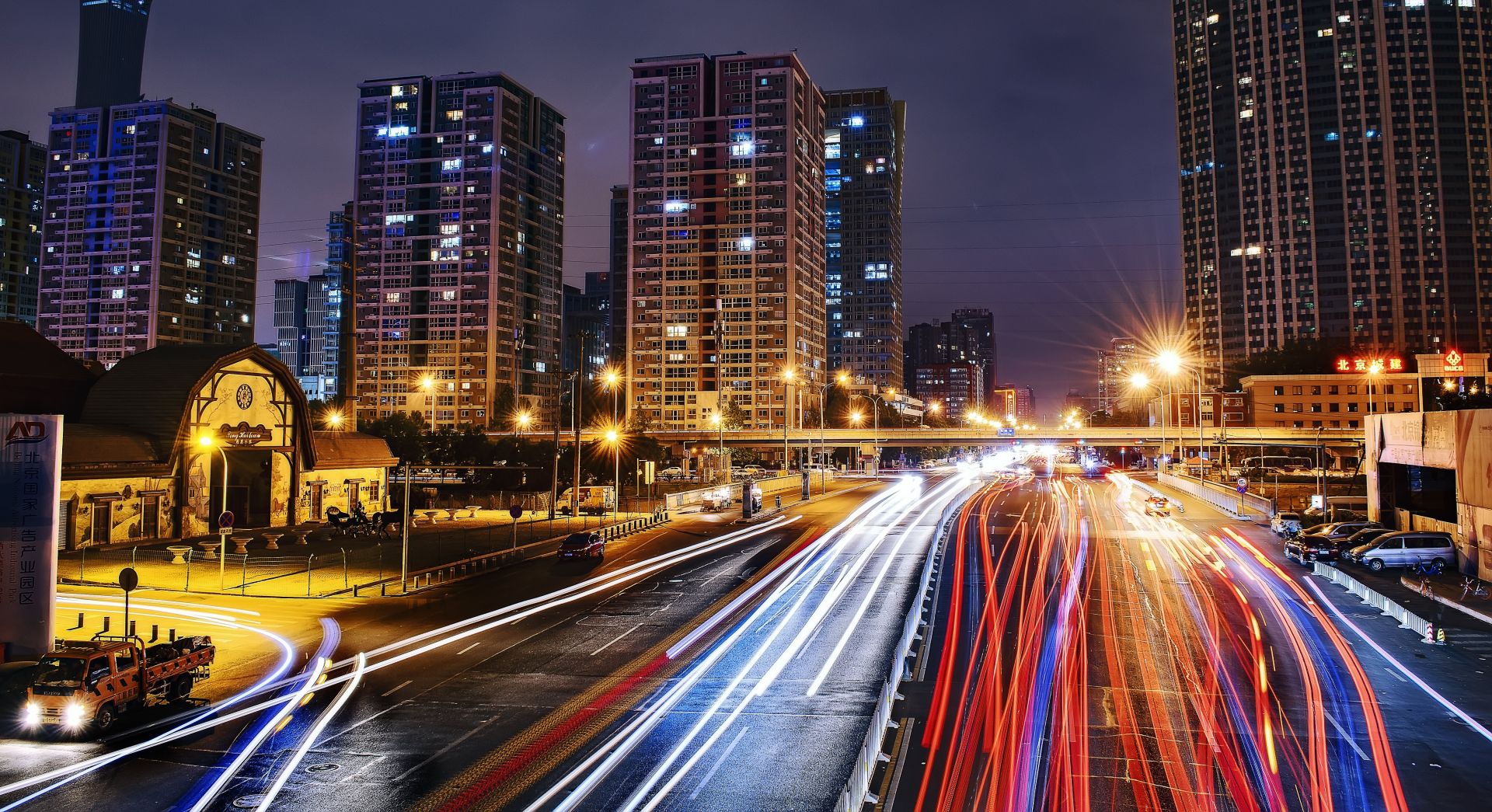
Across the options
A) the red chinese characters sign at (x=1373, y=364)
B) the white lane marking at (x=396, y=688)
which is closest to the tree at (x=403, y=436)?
the white lane marking at (x=396, y=688)

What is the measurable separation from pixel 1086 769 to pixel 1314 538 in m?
31.4

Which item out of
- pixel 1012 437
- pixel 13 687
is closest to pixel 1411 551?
pixel 13 687

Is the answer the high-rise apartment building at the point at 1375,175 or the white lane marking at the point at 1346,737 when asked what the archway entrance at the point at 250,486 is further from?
the high-rise apartment building at the point at 1375,175

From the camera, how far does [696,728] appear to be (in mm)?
15836

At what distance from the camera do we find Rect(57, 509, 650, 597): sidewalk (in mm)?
33156

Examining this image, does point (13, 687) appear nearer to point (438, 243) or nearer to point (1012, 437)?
point (1012, 437)

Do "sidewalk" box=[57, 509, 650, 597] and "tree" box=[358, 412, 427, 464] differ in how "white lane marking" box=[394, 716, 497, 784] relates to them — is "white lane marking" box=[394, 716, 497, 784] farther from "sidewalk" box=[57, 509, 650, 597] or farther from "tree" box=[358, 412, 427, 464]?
"tree" box=[358, 412, 427, 464]

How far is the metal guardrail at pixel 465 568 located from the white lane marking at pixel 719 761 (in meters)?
20.3

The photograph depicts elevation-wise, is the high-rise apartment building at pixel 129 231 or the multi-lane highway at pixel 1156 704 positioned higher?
the high-rise apartment building at pixel 129 231

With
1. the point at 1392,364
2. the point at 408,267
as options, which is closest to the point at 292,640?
the point at 1392,364

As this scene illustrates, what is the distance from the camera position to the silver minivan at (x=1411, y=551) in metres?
34.2

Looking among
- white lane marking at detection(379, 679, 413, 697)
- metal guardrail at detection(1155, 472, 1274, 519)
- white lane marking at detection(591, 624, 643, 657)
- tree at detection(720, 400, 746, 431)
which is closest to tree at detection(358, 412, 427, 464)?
tree at detection(720, 400, 746, 431)

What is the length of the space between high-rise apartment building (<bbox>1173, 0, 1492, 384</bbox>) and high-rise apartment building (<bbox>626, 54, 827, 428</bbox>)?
114243mm

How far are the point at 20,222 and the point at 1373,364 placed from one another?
799 ft
